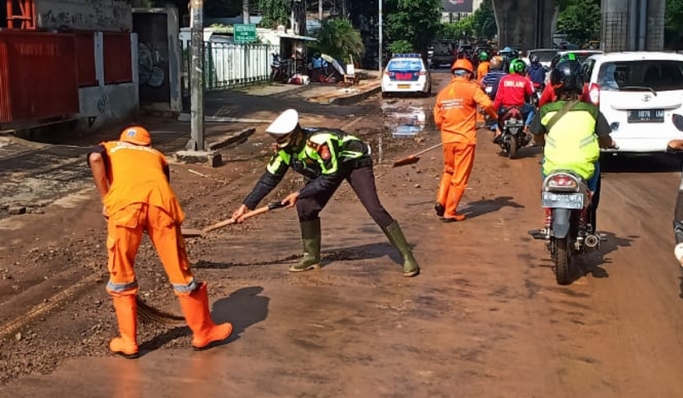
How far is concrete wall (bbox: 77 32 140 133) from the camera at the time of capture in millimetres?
18203

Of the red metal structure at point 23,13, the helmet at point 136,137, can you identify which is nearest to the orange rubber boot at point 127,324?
the helmet at point 136,137

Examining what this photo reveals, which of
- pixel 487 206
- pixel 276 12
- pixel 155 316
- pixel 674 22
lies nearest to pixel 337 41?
pixel 276 12

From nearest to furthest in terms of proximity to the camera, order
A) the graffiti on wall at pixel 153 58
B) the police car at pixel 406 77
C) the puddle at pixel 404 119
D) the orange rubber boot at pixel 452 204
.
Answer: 1. the orange rubber boot at pixel 452 204
2. the puddle at pixel 404 119
3. the graffiti on wall at pixel 153 58
4. the police car at pixel 406 77

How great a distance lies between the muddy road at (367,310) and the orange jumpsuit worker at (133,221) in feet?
0.98

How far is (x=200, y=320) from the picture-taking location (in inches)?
223

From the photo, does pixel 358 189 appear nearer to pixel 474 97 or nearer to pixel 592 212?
pixel 592 212

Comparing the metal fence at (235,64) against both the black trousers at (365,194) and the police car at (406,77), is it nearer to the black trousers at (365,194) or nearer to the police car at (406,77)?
the police car at (406,77)

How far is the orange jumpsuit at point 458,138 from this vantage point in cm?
990

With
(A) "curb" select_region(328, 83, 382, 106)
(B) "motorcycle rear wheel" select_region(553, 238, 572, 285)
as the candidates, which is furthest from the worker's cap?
(A) "curb" select_region(328, 83, 382, 106)

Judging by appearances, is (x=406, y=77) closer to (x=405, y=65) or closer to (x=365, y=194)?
(x=405, y=65)

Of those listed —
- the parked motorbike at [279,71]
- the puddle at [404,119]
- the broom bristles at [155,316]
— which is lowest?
the puddle at [404,119]

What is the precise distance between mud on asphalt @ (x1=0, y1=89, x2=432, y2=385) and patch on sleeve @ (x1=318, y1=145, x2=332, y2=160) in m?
1.04

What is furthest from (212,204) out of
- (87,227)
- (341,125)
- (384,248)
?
(341,125)

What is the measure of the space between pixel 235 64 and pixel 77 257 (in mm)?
27942
